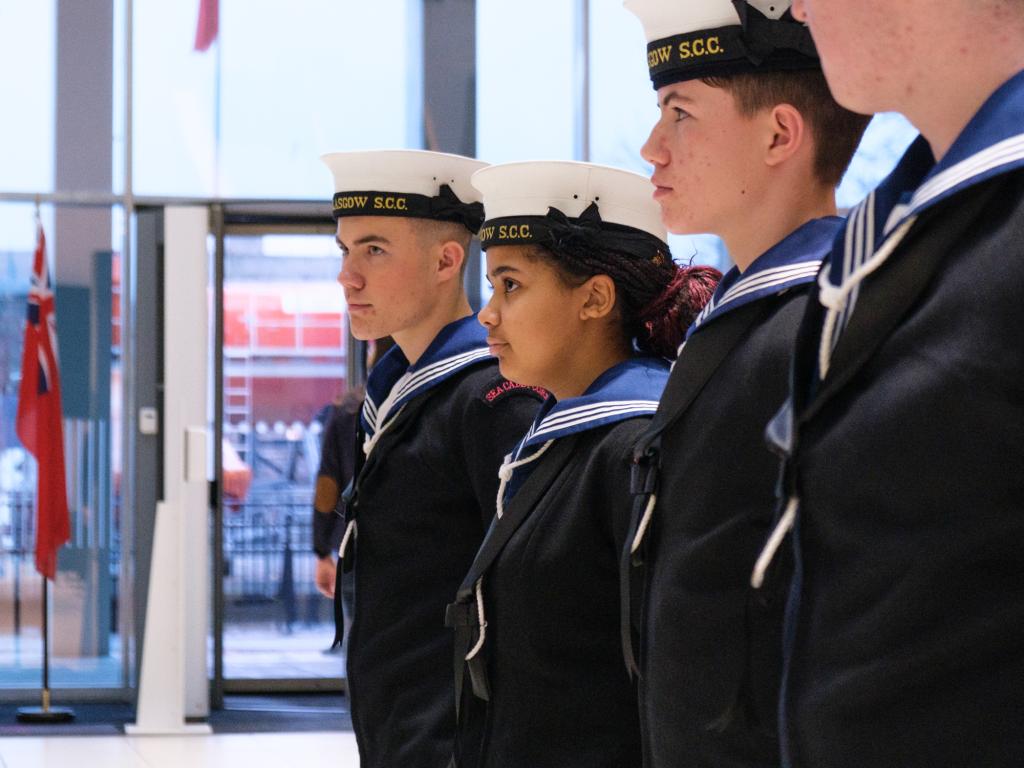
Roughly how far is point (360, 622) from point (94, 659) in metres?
4.91

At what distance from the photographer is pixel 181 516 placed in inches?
239

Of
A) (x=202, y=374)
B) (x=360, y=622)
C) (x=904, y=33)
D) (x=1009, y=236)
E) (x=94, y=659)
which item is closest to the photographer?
(x=1009, y=236)

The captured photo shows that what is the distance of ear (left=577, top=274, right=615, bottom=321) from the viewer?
80.4 inches

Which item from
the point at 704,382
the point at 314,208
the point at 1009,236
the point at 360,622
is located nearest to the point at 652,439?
the point at 704,382

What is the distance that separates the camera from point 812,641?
1.00m

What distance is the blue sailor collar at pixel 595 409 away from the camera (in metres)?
1.87

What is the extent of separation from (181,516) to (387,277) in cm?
383

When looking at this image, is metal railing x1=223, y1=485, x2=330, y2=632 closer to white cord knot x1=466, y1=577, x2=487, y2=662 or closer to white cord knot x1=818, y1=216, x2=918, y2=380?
white cord knot x1=466, y1=577, x2=487, y2=662

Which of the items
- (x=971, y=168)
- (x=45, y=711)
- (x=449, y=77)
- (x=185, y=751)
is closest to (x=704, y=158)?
(x=971, y=168)

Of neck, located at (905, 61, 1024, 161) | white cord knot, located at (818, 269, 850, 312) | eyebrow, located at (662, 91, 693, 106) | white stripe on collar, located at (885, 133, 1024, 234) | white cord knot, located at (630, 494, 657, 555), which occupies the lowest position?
white cord knot, located at (630, 494, 657, 555)

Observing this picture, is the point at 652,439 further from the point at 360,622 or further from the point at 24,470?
the point at 24,470

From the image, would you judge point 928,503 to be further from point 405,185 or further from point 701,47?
point 405,185

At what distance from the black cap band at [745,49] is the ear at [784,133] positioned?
0.04m

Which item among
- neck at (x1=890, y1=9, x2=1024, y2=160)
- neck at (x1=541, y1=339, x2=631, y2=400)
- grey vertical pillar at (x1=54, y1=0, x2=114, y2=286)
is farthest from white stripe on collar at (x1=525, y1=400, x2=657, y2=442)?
grey vertical pillar at (x1=54, y1=0, x2=114, y2=286)
